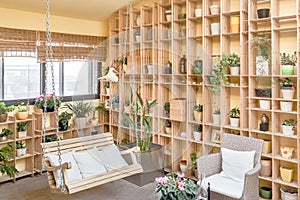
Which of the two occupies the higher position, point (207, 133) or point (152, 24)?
point (152, 24)

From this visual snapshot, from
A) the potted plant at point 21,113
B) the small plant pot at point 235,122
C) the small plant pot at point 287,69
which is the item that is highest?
the small plant pot at point 287,69

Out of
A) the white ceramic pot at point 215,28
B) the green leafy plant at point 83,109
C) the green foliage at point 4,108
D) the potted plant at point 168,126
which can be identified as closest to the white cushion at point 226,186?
the potted plant at point 168,126

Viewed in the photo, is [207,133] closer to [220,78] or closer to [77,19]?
[220,78]

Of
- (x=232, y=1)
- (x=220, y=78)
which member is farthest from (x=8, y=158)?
(x=232, y=1)

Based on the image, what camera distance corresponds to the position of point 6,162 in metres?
3.96

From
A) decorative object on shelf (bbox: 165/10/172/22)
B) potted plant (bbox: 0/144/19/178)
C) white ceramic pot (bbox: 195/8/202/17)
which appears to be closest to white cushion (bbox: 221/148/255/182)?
white ceramic pot (bbox: 195/8/202/17)

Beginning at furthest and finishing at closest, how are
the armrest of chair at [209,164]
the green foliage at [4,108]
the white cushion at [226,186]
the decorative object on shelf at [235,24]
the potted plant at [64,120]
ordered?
the potted plant at [64,120] → the green foliage at [4,108] → the decorative object on shelf at [235,24] → the armrest of chair at [209,164] → the white cushion at [226,186]

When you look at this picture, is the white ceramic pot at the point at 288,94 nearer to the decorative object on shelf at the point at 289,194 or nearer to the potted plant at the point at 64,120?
the decorative object on shelf at the point at 289,194

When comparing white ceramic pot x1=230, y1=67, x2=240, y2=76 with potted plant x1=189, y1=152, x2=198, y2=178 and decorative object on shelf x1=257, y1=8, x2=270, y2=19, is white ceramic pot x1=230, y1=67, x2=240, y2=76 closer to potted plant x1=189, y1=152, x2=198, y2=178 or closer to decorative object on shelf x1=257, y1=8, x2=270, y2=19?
decorative object on shelf x1=257, y1=8, x2=270, y2=19

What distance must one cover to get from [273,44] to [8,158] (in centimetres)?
372

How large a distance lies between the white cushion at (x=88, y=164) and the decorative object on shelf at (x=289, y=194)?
6.83 ft

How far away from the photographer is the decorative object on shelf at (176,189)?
2605mm

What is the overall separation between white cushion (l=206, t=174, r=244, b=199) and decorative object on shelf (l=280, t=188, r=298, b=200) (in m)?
0.58

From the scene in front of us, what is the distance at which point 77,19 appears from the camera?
5.00m
